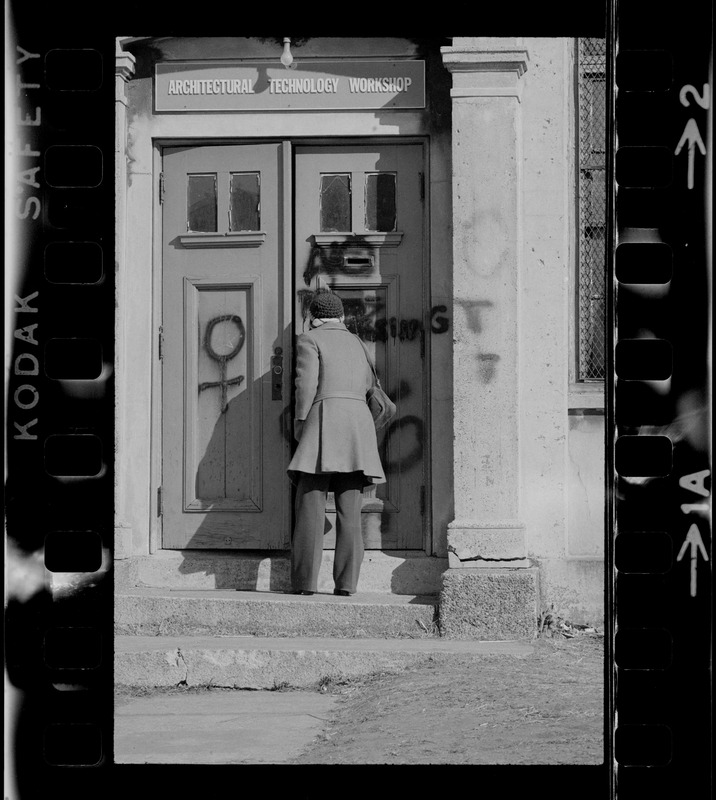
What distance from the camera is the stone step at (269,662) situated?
6.82 metres

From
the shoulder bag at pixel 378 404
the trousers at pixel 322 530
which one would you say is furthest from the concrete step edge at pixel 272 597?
the shoulder bag at pixel 378 404

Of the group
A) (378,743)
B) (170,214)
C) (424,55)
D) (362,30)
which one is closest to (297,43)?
(424,55)

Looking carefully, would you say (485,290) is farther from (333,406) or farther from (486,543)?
(486,543)

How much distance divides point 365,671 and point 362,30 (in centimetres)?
442

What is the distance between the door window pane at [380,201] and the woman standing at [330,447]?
0.66 m

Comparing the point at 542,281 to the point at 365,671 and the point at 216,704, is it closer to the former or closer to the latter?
the point at 365,671

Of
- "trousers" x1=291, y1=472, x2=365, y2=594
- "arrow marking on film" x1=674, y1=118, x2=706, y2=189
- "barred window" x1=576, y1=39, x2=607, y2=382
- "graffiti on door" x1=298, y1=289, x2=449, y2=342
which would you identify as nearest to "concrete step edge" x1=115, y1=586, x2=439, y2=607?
"trousers" x1=291, y1=472, x2=365, y2=594

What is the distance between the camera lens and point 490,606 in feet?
24.0

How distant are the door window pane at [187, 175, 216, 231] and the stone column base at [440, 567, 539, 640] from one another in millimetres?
2623

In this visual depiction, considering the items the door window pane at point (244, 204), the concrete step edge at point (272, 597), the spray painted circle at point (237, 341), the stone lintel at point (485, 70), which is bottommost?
the concrete step edge at point (272, 597)

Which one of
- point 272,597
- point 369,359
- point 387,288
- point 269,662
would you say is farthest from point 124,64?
point 269,662

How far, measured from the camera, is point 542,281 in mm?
7684

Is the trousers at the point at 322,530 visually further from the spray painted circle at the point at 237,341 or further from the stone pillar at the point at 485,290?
the spray painted circle at the point at 237,341

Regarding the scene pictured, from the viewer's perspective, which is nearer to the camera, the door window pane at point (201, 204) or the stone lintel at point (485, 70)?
the stone lintel at point (485, 70)
